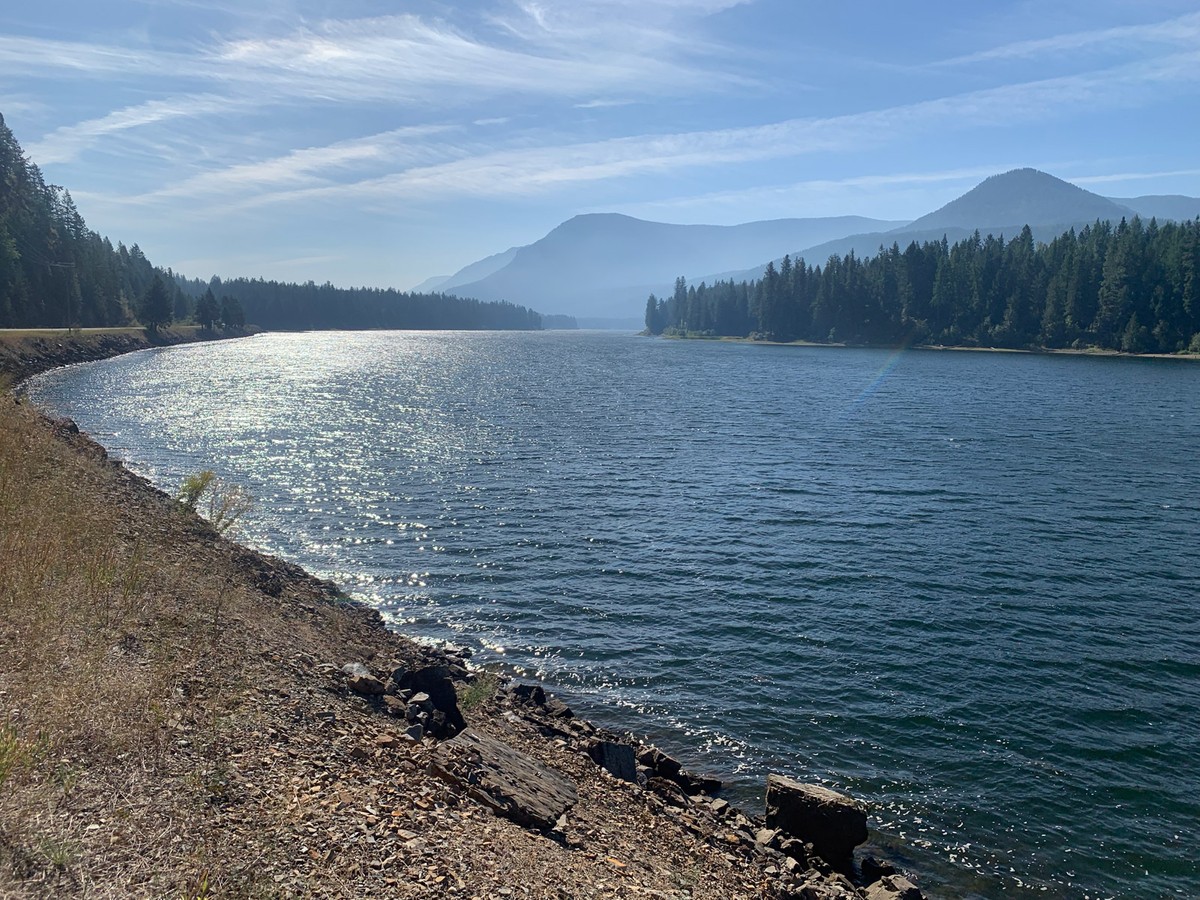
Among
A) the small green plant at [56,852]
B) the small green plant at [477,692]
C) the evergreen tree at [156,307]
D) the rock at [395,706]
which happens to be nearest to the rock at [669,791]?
the small green plant at [477,692]

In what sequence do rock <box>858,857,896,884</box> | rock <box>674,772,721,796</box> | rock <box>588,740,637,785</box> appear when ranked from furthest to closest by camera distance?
rock <box>674,772,721,796</box> < rock <box>588,740,637,785</box> < rock <box>858,857,896,884</box>

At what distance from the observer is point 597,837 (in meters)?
11.2

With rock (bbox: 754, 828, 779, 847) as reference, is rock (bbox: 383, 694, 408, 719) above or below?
above

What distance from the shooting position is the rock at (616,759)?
1514cm

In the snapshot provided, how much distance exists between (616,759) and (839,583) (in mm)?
14637

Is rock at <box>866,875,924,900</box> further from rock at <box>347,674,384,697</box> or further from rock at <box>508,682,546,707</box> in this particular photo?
rock at <box>347,674,384,697</box>

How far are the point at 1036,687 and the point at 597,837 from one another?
14686 millimetres

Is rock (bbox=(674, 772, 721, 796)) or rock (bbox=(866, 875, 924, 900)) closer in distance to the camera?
rock (bbox=(866, 875, 924, 900))

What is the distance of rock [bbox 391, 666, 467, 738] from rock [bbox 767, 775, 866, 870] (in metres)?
6.66

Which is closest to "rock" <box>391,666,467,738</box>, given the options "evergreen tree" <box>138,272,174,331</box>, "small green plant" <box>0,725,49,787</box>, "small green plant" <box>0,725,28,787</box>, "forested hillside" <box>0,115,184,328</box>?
"small green plant" <box>0,725,49,787</box>

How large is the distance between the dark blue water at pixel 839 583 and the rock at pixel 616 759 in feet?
7.85

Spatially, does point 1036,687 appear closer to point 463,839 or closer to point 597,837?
point 597,837

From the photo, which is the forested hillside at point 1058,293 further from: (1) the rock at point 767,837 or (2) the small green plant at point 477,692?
(2) the small green plant at point 477,692

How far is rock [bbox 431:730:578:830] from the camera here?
35.7 feet
